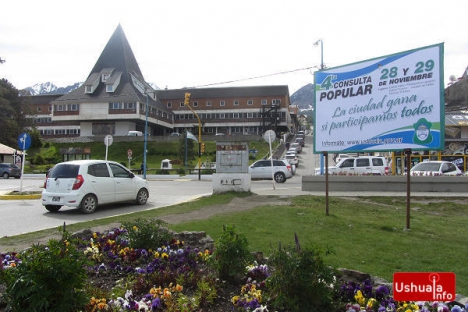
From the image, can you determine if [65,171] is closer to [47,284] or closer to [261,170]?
[47,284]

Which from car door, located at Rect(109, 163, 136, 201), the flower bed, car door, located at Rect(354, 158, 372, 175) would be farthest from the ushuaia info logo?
car door, located at Rect(354, 158, 372, 175)

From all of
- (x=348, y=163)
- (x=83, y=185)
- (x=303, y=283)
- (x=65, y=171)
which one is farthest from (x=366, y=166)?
(x=303, y=283)

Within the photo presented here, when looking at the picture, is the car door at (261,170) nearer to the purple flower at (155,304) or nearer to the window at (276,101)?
the purple flower at (155,304)

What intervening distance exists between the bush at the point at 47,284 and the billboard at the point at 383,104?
28.1 ft

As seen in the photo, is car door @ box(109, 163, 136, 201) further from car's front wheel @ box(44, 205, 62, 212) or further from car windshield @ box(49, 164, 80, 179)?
car's front wheel @ box(44, 205, 62, 212)

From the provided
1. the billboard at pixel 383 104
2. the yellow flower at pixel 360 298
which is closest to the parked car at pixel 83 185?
the billboard at pixel 383 104

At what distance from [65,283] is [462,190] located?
16.2 metres

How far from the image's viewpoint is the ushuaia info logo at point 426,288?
2.02 meters

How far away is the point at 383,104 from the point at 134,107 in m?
60.8

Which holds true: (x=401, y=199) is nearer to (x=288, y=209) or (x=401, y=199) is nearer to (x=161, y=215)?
(x=288, y=209)

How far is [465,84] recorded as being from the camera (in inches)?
732

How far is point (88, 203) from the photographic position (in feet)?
38.8

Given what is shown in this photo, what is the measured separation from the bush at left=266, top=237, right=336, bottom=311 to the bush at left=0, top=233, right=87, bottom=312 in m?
1.53

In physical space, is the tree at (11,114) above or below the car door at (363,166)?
above
